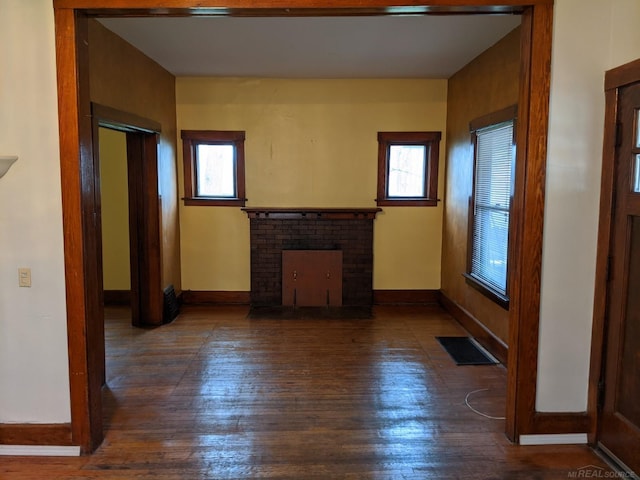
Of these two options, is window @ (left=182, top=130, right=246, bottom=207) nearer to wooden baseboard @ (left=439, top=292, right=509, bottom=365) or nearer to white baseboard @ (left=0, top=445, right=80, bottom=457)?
wooden baseboard @ (left=439, top=292, right=509, bottom=365)

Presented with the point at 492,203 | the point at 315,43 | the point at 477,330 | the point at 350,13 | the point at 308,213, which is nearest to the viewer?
the point at 350,13

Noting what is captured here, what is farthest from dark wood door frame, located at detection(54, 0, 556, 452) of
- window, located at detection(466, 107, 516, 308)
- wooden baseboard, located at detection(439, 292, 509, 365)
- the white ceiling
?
window, located at detection(466, 107, 516, 308)

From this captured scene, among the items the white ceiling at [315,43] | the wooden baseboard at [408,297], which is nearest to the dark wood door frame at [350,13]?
the white ceiling at [315,43]

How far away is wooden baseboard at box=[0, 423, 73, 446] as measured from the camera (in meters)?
2.75

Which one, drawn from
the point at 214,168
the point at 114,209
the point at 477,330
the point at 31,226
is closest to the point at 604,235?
the point at 477,330

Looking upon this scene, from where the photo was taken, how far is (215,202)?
606 cm

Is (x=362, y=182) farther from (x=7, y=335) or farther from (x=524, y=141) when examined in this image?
(x=7, y=335)

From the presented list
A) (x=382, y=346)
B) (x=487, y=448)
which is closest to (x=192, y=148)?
(x=382, y=346)

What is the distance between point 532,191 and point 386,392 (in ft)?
5.89

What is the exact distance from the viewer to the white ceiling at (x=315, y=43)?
384 centimetres

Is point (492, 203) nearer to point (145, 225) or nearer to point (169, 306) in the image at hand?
point (145, 225)

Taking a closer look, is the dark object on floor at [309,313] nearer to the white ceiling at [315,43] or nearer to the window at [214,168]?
the window at [214,168]

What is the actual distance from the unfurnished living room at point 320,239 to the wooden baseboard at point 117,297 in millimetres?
20

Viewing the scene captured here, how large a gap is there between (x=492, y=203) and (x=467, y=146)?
35.9 inches
